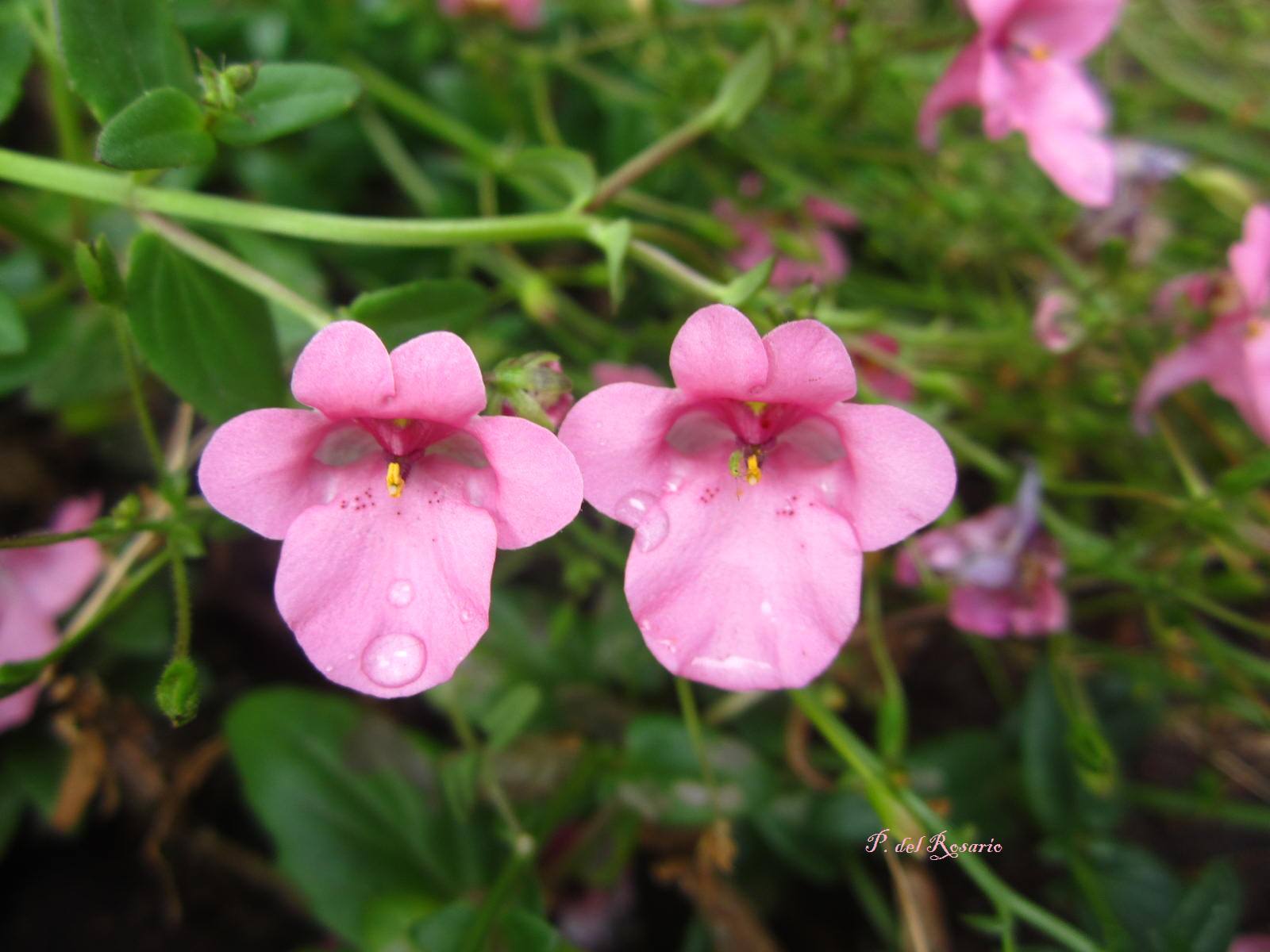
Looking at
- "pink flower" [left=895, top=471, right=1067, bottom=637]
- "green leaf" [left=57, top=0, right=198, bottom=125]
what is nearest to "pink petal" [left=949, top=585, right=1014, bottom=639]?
"pink flower" [left=895, top=471, right=1067, bottom=637]

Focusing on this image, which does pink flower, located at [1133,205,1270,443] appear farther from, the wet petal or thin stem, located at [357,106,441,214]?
thin stem, located at [357,106,441,214]

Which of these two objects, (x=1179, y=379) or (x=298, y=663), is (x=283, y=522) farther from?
(x=1179, y=379)

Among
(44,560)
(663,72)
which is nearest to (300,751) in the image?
(44,560)

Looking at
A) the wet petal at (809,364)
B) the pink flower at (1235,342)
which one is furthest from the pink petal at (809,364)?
the pink flower at (1235,342)

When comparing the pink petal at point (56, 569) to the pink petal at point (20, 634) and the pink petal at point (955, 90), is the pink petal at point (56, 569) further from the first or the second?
the pink petal at point (955, 90)

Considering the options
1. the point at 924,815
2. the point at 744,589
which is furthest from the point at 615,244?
the point at 924,815

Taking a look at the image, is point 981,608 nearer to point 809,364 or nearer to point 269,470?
point 809,364
